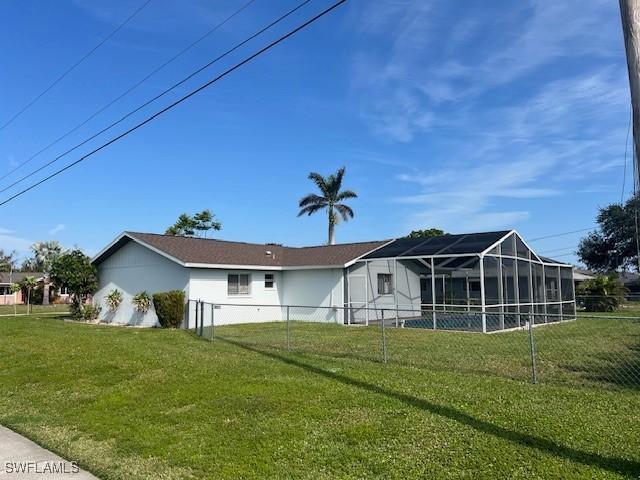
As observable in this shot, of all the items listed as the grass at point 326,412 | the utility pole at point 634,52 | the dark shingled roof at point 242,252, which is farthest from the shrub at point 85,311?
the utility pole at point 634,52

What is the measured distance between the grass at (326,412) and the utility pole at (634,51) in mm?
2991

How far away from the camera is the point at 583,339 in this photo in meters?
14.5

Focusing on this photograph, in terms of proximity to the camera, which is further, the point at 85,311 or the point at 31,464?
the point at 85,311

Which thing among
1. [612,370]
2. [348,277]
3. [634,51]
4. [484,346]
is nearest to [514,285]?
[348,277]

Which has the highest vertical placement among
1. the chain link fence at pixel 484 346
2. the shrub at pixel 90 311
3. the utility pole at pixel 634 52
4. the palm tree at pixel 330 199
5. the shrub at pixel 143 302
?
the palm tree at pixel 330 199

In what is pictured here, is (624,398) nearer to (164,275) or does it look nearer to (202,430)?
(202,430)

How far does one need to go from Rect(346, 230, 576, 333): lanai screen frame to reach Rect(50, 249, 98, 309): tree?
13.1 metres

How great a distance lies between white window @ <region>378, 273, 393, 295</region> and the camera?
76.9ft

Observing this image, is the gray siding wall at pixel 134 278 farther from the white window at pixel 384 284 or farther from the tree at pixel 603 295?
the tree at pixel 603 295

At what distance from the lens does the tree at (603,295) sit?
2853 cm

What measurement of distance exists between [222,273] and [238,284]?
3.91ft

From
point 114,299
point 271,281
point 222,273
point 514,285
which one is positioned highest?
point 222,273

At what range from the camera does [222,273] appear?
866 inches

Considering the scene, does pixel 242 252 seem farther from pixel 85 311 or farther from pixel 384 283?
pixel 85 311
